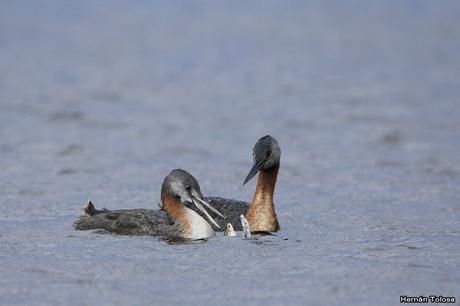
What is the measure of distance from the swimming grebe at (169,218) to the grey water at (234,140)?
8.0 inches

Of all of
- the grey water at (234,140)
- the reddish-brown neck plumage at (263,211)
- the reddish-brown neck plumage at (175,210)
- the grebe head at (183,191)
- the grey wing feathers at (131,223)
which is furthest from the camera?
the reddish-brown neck plumage at (263,211)

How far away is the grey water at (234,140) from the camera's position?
1227cm

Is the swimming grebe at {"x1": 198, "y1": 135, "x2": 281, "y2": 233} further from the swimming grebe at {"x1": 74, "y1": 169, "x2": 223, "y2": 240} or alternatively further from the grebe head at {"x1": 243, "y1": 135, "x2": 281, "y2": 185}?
the swimming grebe at {"x1": 74, "y1": 169, "x2": 223, "y2": 240}

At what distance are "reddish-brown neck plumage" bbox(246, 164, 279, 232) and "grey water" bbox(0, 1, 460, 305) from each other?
179mm

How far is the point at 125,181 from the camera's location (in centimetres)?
1759

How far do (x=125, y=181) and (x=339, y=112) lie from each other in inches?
259

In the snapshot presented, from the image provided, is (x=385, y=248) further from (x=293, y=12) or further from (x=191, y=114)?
(x=293, y=12)

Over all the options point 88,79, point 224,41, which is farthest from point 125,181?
point 224,41

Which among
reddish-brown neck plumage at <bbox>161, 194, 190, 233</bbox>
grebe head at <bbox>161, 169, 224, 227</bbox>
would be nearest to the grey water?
reddish-brown neck plumage at <bbox>161, 194, 190, 233</bbox>

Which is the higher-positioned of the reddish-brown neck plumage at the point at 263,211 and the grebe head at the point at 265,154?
the grebe head at the point at 265,154

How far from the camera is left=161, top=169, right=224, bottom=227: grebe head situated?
14234mm

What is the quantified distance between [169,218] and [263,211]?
1.06 metres

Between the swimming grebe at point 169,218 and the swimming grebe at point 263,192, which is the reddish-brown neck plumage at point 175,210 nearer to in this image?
the swimming grebe at point 169,218

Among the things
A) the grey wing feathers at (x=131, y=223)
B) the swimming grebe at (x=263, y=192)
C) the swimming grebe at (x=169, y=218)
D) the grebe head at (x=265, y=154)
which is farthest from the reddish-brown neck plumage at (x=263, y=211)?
the grey wing feathers at (x=131, y=223)
